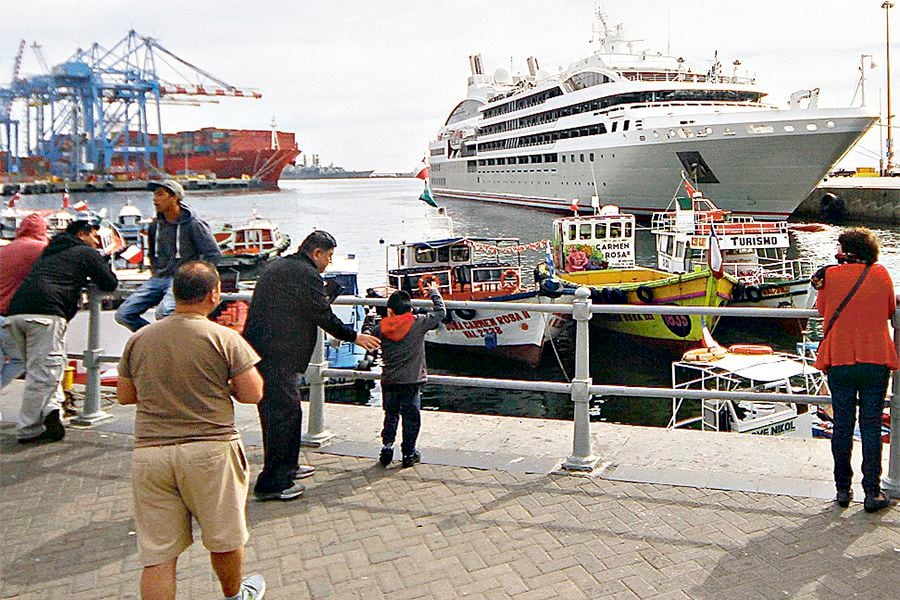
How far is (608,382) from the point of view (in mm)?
19406

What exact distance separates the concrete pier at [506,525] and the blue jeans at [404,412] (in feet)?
0.71

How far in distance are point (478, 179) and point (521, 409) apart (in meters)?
72.4

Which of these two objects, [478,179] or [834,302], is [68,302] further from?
[478,179]

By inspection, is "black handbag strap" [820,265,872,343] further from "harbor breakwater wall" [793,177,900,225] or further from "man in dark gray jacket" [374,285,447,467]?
"harbor breakwater wall" [793,177,900,225]

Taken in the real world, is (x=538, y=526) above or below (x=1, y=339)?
below

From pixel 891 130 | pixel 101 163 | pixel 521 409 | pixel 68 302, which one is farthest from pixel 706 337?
pixel 101 163

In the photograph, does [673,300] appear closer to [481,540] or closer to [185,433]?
[481,540]

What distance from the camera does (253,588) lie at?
3.60 metres

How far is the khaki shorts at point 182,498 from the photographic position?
3.18 meters

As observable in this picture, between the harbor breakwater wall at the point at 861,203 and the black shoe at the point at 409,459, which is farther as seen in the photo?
the harbor breakwater wall at the point at 861,203

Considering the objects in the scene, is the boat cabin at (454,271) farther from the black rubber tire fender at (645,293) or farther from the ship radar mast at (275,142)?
the ship radar mast at (275,142)

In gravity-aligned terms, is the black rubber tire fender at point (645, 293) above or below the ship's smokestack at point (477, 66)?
below

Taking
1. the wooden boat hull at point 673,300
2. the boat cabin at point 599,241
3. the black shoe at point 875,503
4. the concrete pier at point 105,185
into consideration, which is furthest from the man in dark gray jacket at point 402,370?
the concrete pier at point 105,185

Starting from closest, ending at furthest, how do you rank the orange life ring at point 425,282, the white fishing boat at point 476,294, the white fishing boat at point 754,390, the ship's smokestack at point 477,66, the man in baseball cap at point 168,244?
the man in baseball cap at point 168,244
the white fishing boat at point 754,390
the white fishing boat at point 476,294
the orange life ring at point 425,282
the ship's smokestack at point 477,66
